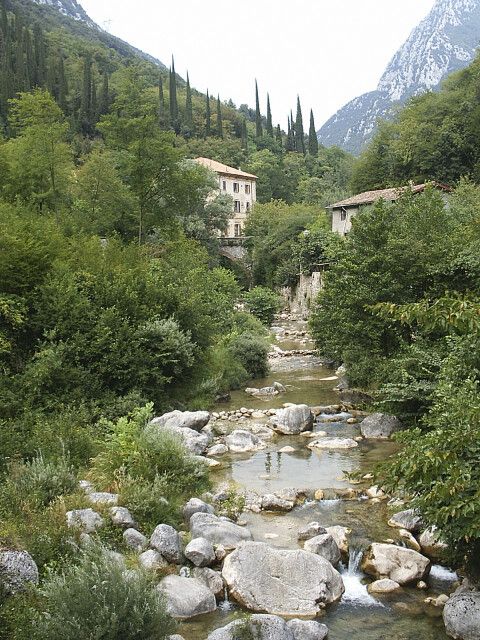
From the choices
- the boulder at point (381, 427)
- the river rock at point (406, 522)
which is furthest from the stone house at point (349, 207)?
the river rock at point (406, 522)

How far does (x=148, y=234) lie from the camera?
29812 mm

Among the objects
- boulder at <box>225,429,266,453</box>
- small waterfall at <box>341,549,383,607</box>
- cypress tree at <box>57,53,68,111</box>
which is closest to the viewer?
small waterfall at <box>341,549,383,607</box>

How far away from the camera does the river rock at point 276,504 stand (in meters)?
11.2

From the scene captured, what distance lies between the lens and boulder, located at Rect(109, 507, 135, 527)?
9.02 meters

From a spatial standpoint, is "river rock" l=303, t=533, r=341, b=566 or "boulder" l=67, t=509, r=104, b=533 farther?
"river rock" l=303, t=533, r=341, b=566

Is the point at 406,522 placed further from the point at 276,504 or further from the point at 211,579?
the point at 211,579

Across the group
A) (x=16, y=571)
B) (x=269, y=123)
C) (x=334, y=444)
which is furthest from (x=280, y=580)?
(x=269, y=123)

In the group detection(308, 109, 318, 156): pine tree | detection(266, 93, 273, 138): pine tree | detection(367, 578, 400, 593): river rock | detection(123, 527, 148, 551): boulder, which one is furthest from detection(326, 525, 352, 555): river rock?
detection(266, 93, 273, 138): pine tree

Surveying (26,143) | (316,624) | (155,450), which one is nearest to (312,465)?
(155,450)

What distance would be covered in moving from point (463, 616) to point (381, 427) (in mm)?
8874

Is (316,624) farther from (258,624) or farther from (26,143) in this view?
(26,143)

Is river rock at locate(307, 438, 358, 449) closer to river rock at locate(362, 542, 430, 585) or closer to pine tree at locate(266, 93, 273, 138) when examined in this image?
river rock at locate(362, 542, 430, 585)

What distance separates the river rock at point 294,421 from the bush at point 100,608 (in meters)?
10.2

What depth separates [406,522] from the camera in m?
10.2
